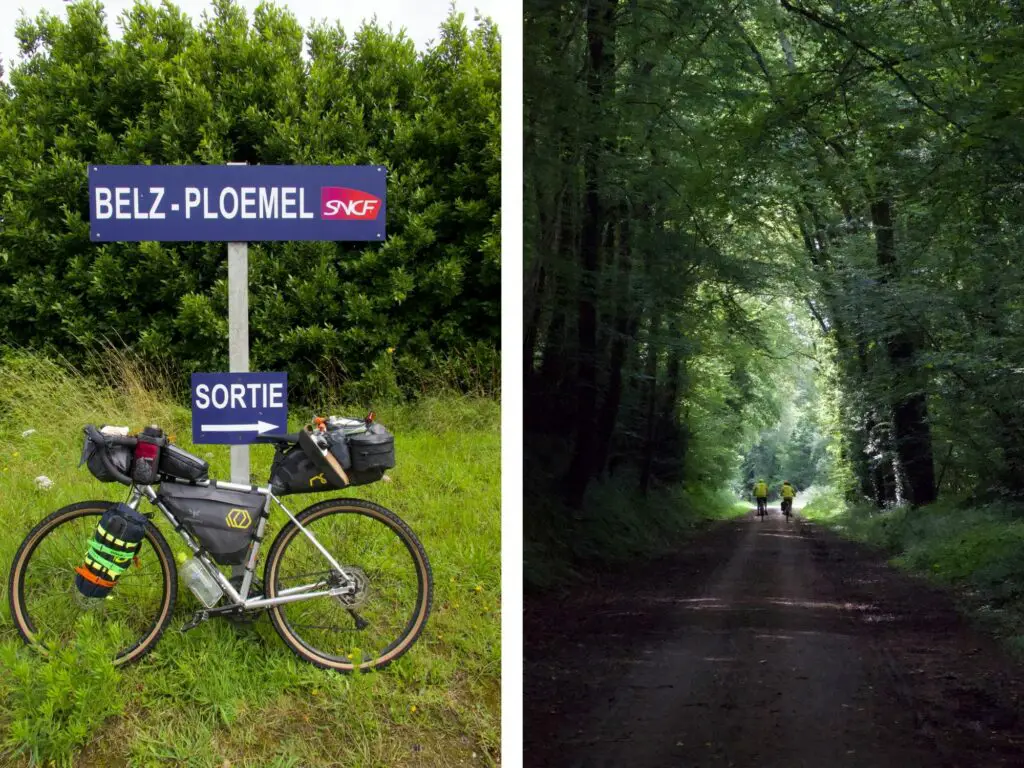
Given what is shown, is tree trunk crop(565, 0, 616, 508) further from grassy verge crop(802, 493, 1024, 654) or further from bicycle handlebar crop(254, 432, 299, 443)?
bicycle handlebar crop(254, 432, 299, 443)

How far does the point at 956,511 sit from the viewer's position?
50.0 inches

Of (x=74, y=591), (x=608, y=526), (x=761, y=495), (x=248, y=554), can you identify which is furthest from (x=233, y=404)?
(x=761, y=495)

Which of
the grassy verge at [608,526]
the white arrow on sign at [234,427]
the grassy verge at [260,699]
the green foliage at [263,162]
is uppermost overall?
the green foliage at [263,162]

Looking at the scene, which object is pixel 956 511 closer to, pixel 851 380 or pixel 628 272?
pixel 851 380

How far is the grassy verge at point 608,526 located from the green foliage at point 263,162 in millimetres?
3269

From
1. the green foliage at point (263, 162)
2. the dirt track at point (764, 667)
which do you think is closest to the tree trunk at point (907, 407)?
the dirt track at point (764, 667)

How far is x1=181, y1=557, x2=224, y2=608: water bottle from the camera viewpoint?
247cm

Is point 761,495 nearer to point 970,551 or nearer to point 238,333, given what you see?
point 970,551

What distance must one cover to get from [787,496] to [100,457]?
1.83 meters

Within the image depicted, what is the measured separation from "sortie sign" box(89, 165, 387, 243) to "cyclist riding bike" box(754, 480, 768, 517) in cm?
150

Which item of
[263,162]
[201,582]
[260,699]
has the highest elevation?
[263,162]

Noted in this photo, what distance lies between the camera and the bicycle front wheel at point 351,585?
2527mm

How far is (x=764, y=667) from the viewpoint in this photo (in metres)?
1.33

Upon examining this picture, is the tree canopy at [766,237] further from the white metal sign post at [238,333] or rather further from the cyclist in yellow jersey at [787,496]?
the white metal sign post at [238,333]
